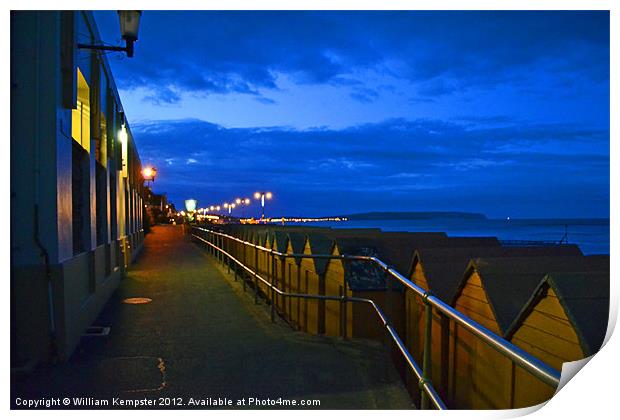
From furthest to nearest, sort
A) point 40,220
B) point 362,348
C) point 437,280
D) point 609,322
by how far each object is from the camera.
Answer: point 437,280
point 362,348
point 40,220
point 609,322

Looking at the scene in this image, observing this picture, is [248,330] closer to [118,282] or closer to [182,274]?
[118,282]

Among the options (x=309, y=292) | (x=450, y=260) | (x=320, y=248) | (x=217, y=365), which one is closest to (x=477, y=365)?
(x=450, y=260)

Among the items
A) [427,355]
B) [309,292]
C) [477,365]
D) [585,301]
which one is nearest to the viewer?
[427,355]

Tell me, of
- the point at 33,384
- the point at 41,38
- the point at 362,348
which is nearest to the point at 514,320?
the point at 362,348

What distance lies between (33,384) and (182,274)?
7.59m

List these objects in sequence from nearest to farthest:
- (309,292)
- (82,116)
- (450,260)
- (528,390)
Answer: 1. (528,390)
2. (82,116)
3. (450,260)
4. (309,292)

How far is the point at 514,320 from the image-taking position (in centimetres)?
456

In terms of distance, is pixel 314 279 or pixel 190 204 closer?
pixel 314 279

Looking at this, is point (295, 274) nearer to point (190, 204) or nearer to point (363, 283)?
point (363, 283)

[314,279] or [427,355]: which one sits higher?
[427,355]

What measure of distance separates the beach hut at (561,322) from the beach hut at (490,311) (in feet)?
0.93

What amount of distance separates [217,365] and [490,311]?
263 centimetres

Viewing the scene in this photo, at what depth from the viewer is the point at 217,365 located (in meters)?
4.53

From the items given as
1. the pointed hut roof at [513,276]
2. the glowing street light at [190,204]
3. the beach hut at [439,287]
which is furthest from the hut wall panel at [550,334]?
the glowing street light at [190,204]
